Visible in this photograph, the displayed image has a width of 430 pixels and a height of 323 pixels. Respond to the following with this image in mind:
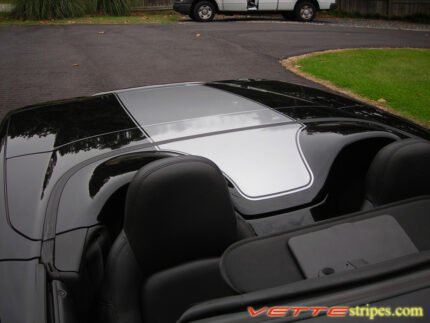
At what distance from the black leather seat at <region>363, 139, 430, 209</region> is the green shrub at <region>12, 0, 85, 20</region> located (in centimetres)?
1833

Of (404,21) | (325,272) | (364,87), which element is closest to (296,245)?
(325,272)

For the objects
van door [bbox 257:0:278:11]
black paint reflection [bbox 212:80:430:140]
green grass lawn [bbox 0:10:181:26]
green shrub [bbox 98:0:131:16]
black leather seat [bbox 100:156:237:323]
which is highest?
green shrub [bbox 98:0:131:16]

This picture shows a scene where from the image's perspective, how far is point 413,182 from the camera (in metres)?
1.91

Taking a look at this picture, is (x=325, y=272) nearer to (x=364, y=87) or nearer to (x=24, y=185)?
(x=24, y=185)

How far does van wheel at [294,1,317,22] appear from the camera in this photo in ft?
56.2

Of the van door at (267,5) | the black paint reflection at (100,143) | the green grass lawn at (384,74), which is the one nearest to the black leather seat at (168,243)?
the black paint reflection at (100,143)

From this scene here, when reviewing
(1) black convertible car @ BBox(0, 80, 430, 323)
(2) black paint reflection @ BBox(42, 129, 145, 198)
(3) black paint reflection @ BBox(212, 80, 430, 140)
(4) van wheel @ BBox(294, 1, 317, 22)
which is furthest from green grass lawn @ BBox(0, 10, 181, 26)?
(2) black paint reflection @ BBox(42, 129, 145, 198)

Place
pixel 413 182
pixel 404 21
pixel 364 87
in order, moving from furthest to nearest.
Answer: pixel 404 21 → pixel 364 87 → pixel 413 182

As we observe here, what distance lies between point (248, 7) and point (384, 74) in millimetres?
8360

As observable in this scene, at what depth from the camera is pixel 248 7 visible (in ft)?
53.9

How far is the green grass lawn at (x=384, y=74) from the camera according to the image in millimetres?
7395

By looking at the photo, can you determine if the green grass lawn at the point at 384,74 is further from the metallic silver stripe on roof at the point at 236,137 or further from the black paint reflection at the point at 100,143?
the black paint reflection at the point at 100,143

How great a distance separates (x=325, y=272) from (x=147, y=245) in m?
0.64

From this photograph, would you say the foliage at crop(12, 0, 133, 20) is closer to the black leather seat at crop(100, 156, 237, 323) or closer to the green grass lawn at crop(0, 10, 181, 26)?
the green grass lawn at crop(0, 10, 181, 26)
